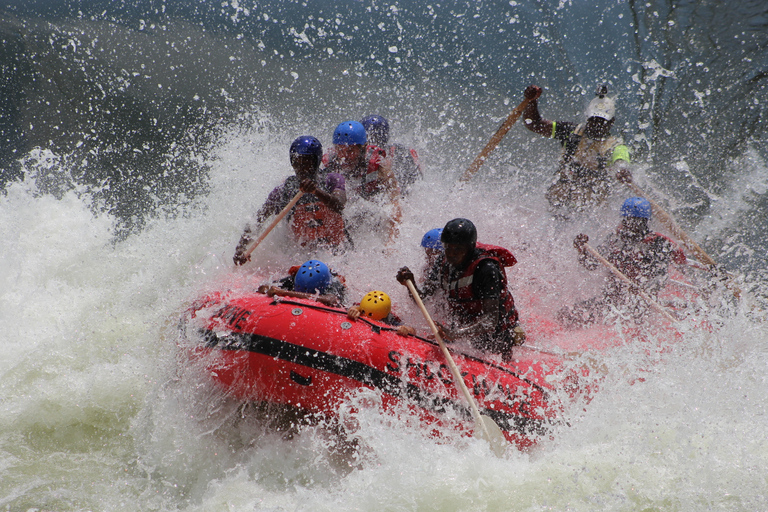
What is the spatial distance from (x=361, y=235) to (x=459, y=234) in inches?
81.3

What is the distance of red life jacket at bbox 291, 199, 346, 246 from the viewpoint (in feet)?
14.8

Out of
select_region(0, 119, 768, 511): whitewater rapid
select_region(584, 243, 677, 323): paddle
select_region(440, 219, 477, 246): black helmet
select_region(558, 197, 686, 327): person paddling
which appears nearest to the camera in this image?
select_region(0, 119, 768, 511): whitewater rapid

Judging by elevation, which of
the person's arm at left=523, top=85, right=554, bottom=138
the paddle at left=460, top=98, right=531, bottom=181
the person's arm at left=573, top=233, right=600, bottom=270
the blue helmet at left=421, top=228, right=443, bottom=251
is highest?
the person's arm at left=523, top=85, right=554, bottom=138

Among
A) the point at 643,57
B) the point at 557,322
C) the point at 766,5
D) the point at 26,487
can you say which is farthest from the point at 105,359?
the point at 766,5

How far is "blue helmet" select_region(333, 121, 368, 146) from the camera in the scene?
5141 mm

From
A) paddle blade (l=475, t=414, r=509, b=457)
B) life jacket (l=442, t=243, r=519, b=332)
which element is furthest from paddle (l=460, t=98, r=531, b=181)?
paddle blade (l=475, t=414, r=509, b=457)

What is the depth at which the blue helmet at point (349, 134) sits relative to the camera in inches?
202

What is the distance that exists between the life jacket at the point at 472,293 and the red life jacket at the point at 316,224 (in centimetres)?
133

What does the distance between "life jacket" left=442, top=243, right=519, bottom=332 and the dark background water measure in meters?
3.71

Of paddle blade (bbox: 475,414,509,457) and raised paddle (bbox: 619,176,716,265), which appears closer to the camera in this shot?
paddle blade (bbox: 475,414,509,457)

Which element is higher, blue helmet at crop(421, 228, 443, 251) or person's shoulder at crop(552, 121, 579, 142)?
person's shoulder at crop(552, 121, 579, 142)

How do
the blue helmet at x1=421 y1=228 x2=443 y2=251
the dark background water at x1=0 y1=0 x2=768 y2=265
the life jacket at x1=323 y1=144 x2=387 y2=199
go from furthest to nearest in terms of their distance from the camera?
the dark background water at x1=0 y1=0 x2=768 y2=265 < the life jacket at x1=323 y1=144 x2=387 y2=199 < the blue helmet at x1=421 y1=228 x2=443 y2=251

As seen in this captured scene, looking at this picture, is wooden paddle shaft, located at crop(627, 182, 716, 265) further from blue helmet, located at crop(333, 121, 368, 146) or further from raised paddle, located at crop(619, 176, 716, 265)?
blue helmet, located at crop(333, 121, 368, 146)

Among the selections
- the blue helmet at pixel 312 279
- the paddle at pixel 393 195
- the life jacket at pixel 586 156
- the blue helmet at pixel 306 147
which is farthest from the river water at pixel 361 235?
the blue helmet at pixel 306 147
